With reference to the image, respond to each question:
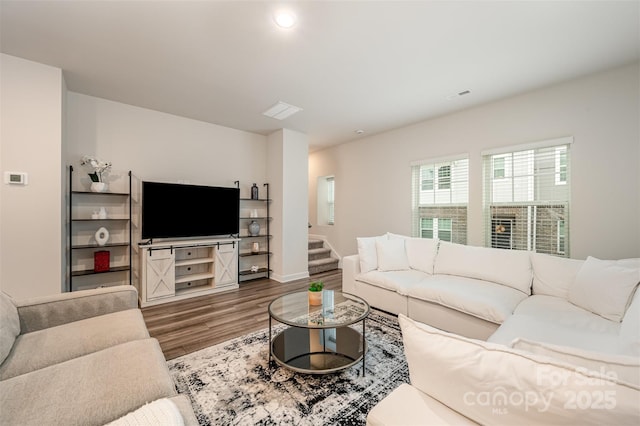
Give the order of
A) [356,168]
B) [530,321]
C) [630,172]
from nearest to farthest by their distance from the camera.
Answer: [530,321], [630,172], [356,168]

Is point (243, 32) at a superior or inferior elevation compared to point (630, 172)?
superior

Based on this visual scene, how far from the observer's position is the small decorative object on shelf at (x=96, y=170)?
131 inches

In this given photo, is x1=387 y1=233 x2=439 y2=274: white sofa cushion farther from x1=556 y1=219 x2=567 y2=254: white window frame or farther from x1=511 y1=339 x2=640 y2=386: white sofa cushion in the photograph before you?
x1=511 y1=339 x2=640 y2=386: white sofa cushion

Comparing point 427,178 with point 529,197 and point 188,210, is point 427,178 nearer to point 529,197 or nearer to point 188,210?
point 529,197

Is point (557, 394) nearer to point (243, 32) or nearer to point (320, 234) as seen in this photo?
point (243, 32)

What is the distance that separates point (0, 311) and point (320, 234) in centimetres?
530

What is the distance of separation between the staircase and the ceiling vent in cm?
294

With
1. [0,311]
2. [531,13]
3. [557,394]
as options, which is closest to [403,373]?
[557,394]

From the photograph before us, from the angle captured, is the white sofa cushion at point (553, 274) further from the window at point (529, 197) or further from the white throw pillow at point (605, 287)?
the window at point (529, 197)

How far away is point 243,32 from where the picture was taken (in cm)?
223

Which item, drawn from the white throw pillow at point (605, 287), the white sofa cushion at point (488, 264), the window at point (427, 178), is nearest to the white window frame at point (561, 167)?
the white sofa cushion at point (488, 264)

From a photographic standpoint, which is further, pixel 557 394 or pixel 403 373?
pixel 403 373

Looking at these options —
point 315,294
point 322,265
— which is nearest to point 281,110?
point 315,294

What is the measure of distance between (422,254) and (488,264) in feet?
2.50
